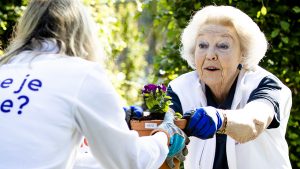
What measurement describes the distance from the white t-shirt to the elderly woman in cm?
105

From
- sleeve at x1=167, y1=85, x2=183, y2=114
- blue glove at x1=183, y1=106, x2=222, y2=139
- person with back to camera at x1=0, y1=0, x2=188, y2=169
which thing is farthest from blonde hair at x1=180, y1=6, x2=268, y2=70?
person with back to camera at x1=0, y1=0, x2=188, y2=169

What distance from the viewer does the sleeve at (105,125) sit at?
8.07ft

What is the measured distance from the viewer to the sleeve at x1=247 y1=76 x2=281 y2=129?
3.51 m

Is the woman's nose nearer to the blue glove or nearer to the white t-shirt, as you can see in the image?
the blue glove

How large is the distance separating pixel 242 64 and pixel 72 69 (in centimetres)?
157

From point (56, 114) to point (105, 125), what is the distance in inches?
7.5

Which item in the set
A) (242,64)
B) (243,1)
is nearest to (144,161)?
(242,64)

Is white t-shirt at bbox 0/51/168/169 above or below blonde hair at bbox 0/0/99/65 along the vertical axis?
below

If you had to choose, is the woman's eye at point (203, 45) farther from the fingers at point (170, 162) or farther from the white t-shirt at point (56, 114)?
the white t-shirt at point (56, 114)

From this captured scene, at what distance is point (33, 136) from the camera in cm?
241

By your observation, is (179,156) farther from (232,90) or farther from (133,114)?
(232,90)

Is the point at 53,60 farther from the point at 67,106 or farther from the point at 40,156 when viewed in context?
the point at 40,156

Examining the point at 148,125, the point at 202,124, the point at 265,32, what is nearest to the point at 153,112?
the point at 148,125

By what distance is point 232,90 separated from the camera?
3.75 meters
